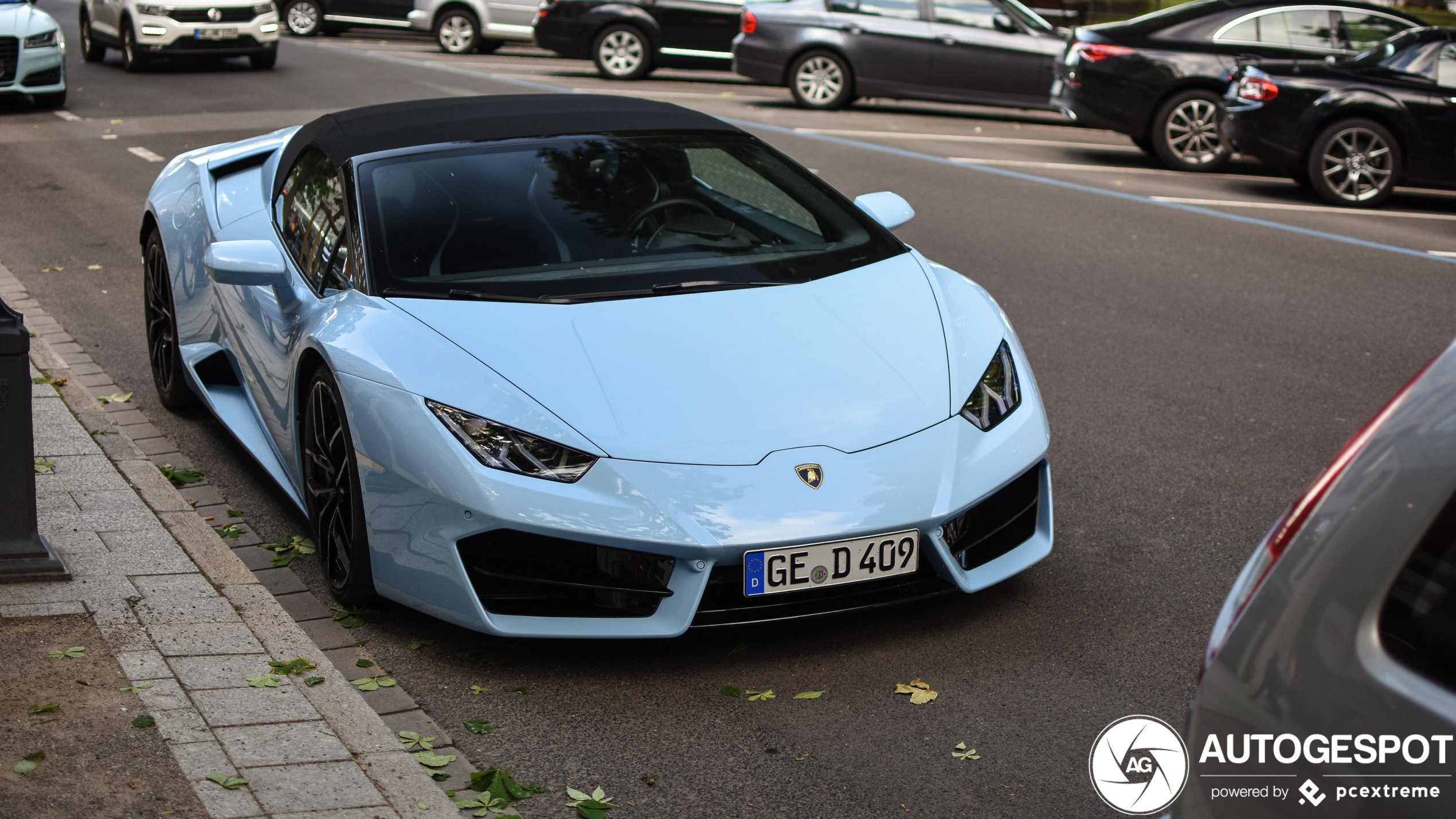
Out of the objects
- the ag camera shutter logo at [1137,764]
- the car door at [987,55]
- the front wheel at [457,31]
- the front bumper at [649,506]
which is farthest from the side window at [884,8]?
the ag camera shutter logo at [1137,764]

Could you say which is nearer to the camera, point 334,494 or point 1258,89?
point 334,494

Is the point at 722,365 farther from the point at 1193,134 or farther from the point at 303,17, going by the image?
the point at 303,17

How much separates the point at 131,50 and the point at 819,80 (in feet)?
29.9

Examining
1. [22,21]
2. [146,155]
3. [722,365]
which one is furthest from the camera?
[22,21]

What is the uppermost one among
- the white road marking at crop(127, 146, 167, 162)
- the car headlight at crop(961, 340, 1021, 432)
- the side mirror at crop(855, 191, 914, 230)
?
the side mirror at crop(855, 191, 914, 230)

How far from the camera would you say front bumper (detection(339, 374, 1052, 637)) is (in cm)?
367

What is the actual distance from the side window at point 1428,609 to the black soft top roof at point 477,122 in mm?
3782

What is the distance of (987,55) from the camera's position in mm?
17297

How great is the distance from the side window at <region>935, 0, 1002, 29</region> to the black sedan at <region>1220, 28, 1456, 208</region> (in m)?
5.31

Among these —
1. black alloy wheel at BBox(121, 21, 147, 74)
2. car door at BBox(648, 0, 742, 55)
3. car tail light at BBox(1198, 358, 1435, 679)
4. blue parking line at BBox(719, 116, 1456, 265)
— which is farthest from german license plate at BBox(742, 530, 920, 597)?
black alloy wheel at BBox(121, 21, 147, 74)

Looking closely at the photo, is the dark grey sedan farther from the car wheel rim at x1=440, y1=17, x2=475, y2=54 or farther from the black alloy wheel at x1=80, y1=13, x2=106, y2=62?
the black alloy wheel at x1=80, y1=13, x2=106, y2=62

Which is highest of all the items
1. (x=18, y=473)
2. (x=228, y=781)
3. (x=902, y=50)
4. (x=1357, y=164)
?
(x=902, y=50)

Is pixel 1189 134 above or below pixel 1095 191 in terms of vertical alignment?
above

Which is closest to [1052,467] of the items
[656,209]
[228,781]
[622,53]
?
[656,209]
